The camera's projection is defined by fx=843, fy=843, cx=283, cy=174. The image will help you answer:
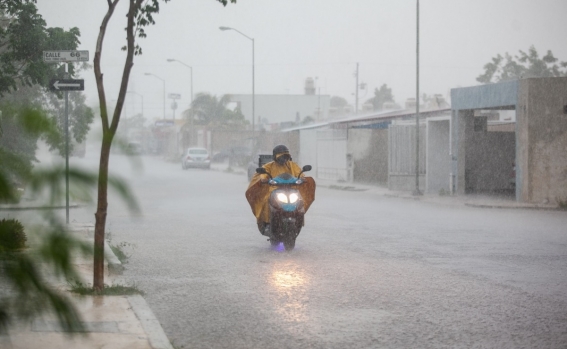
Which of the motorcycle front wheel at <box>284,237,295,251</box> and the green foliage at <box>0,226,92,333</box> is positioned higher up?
the green foliage at <box>0,226,92,333</box>

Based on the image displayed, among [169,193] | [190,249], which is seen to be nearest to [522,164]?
[169,193]

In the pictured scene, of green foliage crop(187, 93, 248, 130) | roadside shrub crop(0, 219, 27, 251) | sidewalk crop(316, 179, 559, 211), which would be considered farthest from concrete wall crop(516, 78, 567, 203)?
green foliage crop(187, 93, 248, 130)

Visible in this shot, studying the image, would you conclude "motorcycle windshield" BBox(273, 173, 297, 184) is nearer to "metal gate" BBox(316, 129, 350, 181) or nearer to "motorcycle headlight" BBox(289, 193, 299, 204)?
"motorcycle headlight" BBox(289, 193, 299, 204)

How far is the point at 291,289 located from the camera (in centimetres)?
929

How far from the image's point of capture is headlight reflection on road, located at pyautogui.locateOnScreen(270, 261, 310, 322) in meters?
7.87

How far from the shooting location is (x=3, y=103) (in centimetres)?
271

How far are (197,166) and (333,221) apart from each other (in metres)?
41.4

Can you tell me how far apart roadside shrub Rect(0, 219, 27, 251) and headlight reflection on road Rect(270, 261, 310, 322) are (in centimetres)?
510

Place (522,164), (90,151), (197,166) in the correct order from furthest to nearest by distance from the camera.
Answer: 1. (197,166)
2. (522,164)
3. (90,151)

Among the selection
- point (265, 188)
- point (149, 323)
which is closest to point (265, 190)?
point (265, 188)

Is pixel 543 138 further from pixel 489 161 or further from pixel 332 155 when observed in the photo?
pixel 332 155

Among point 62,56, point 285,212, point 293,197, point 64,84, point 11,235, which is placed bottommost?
point 285,212

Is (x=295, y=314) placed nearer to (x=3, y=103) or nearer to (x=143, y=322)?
(x=143, y=322)

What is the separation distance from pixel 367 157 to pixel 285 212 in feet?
90.4
